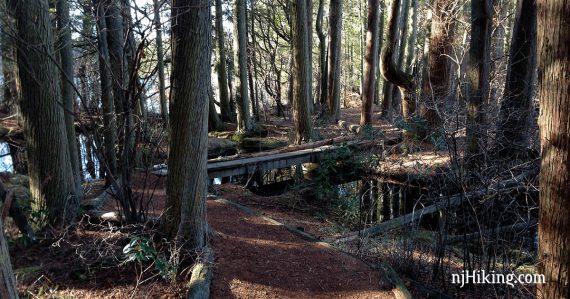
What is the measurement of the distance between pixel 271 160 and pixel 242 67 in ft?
19.1

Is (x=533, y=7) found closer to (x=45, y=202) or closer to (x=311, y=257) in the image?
(x=311, y=257)

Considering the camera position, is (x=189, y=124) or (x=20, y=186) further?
(x=20, y=186)

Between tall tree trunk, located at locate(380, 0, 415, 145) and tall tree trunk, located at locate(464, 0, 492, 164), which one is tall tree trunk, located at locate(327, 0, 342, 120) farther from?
tall tree trunk, located at locate(464, 0, 492, 164)

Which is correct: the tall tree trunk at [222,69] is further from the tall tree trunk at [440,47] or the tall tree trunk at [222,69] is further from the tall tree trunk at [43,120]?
the tall tree trunk at [43,120]

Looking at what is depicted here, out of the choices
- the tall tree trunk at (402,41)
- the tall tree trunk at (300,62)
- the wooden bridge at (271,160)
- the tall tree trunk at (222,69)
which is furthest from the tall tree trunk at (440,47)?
the tall tree trunk at (222,69)

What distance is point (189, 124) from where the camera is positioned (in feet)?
16.8

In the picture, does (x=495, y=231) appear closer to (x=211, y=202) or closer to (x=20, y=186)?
(x=211, y=202)

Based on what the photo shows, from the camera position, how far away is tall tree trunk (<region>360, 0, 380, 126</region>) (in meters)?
14.1

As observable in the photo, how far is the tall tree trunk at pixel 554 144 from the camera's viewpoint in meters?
3.12

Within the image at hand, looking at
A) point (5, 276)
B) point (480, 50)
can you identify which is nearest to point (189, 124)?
point (5, 276)

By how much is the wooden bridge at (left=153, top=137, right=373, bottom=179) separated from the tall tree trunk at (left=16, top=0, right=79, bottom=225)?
18.3ft

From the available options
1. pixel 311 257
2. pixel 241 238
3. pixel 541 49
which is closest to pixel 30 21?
pixel 241 238

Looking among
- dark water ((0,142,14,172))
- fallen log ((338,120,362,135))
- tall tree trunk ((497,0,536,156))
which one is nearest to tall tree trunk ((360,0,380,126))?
fallen log ((338,120,362,135))

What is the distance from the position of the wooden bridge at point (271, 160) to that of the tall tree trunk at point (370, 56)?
1.95 metres
